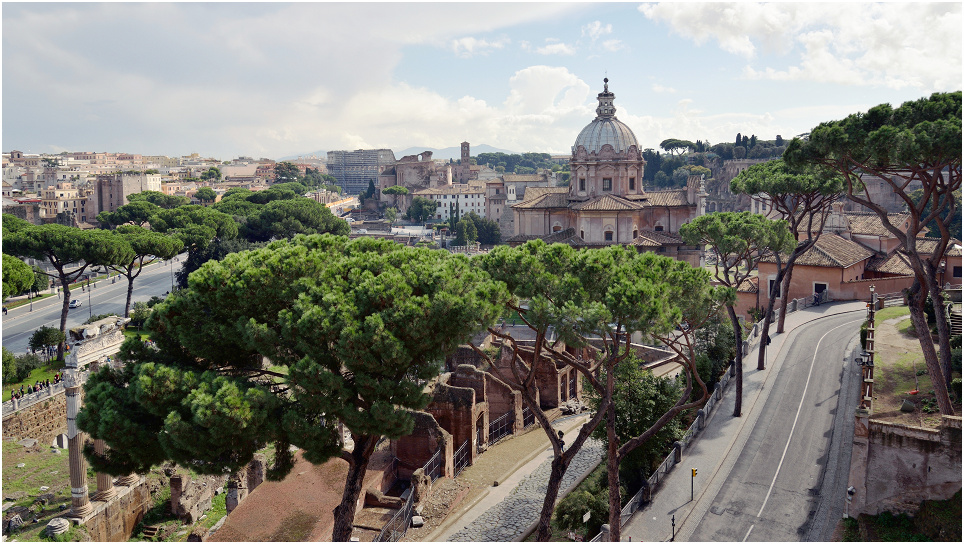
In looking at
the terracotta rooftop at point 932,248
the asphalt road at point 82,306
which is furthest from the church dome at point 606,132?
the asphalt road at point 82,306

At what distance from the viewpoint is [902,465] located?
11.8 meters

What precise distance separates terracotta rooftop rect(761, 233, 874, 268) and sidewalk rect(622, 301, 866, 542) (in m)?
8.01

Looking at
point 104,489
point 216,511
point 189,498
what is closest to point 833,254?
point 216,511

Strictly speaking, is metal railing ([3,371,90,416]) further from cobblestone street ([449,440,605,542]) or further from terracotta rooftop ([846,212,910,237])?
terracotta rooftop ([846,212,910,237])

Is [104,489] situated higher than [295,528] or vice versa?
[104,489]

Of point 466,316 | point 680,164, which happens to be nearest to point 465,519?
point 466,316

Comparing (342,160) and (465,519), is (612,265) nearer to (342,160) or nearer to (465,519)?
(465,519)

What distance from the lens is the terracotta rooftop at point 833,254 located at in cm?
2798

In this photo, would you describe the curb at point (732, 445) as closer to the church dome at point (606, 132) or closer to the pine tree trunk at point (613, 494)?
the pine tree trunk at point (613, 494)

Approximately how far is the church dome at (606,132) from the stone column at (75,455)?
2894cm

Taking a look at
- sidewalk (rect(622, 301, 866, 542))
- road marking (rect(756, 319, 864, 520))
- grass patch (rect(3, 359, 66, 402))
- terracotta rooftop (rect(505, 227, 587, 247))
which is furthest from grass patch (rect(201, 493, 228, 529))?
terracotta rooftop (rect(505, 227, 587, 247))

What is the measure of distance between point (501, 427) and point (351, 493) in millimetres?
9870

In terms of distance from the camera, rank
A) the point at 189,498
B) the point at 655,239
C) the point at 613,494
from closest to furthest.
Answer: the point at 613,494, the point at 189,498, the point at 655,239

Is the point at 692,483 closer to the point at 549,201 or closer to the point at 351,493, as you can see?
the point at 351,493
